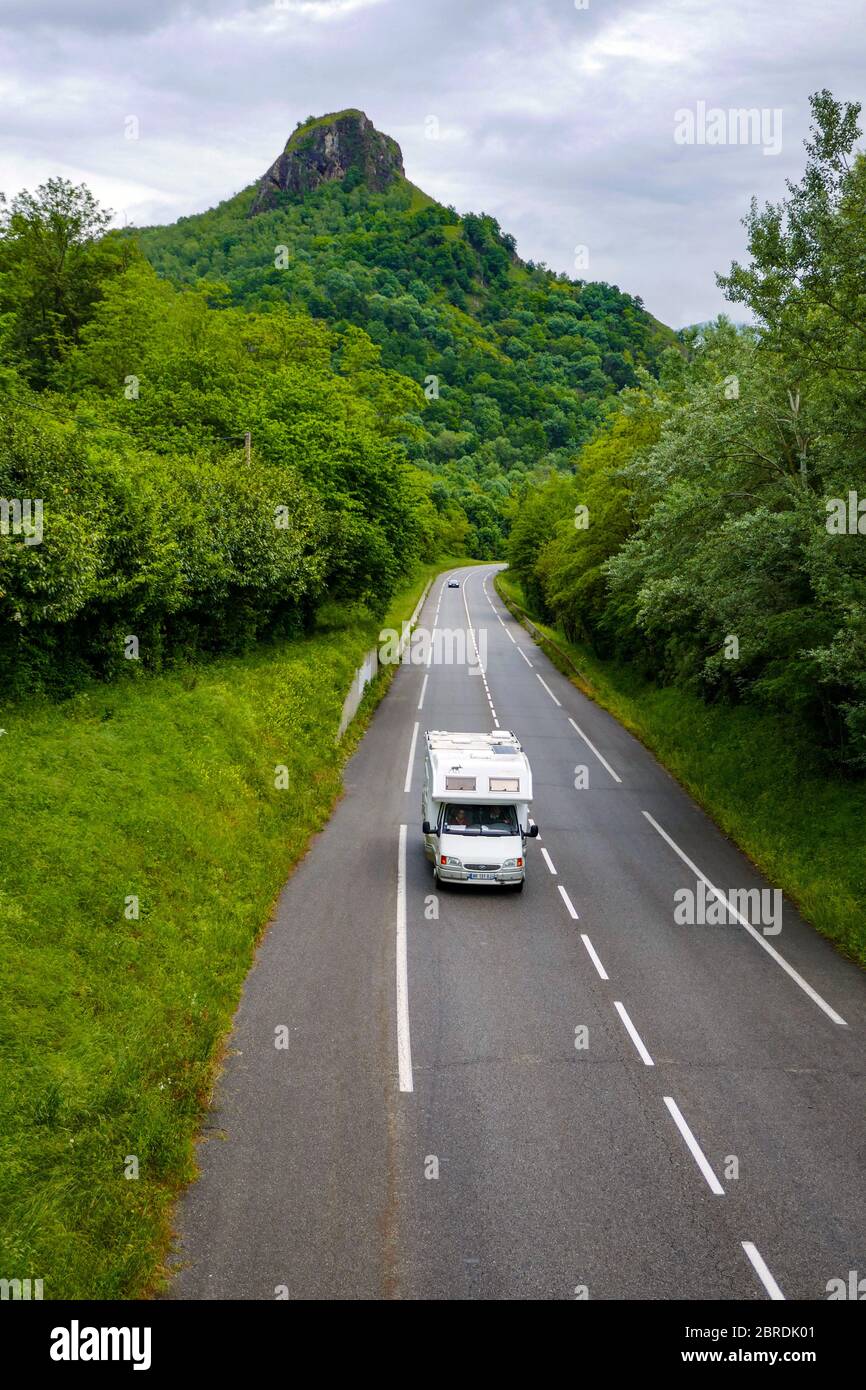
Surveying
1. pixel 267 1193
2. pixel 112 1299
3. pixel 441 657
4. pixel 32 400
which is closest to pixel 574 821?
pixel 267 1193

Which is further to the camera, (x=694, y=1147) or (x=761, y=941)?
(x=761, y=941)

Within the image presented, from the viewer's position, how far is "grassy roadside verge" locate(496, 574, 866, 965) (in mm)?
19062

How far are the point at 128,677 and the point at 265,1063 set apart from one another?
1323 cm

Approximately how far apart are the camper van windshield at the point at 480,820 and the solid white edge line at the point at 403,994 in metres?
1.66

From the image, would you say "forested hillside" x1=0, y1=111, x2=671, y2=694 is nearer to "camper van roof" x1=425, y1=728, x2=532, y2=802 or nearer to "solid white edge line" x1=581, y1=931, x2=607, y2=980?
"camper van roof" x1=425, y1=728, x2=532, y2=802

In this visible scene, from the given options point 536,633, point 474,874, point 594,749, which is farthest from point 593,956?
point 536,633

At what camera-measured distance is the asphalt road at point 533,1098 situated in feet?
29.8

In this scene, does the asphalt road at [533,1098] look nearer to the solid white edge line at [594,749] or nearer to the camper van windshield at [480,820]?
the camper van windshield at [480,820]

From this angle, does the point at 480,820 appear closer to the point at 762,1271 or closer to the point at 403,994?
the point at 403,994

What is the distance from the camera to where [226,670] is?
1111 inches

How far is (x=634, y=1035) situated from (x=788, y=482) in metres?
12.5

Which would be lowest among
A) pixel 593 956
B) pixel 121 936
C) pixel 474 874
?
pixel 593 956

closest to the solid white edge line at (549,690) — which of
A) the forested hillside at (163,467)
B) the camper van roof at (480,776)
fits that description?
the forested hillside at (163,467)

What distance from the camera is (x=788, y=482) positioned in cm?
→ 2017
